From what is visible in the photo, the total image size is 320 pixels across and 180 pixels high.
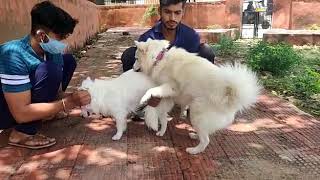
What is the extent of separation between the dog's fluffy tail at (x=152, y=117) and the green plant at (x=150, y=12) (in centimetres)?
1263

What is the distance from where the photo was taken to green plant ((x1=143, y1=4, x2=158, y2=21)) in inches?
632

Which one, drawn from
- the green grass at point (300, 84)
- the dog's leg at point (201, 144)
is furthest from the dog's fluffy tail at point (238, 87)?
the green grass at point (300, 84)

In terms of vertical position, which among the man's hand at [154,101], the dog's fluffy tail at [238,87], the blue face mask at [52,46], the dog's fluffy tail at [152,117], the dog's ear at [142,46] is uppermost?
the blue face mask at [52,46]

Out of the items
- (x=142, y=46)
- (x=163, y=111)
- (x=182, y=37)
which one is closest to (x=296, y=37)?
(x=182, y=37)

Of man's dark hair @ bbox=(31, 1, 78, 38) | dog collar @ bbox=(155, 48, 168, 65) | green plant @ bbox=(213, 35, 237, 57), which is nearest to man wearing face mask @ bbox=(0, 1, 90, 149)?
man's dark hair @ bbox=(31, 1, 78, 38)

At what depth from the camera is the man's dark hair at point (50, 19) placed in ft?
9.95

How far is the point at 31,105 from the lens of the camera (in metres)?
3.16

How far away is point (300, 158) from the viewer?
3.08m

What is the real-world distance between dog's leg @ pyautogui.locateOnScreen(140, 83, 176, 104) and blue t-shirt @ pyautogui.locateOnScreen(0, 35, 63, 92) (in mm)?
910

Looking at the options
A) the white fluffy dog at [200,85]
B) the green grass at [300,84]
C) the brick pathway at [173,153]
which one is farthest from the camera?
the green grass at [300,84]

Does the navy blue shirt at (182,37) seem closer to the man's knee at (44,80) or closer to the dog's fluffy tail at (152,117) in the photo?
the dog's fluffy tail at (152,117)

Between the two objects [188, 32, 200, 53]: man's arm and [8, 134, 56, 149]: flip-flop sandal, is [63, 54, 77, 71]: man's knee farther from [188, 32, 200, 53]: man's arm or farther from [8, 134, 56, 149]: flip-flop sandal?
[188, 32, 200, 53]: man's arm

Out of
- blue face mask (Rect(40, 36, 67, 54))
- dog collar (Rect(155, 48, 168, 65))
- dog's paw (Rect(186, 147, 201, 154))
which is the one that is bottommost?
dog's paw (Rect(186, 147, 201, 154))

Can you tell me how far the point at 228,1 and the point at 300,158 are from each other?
11640mm
